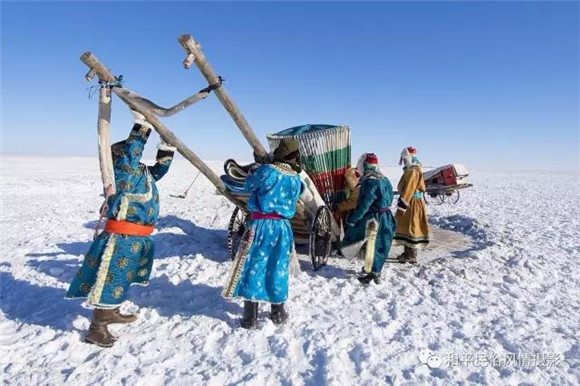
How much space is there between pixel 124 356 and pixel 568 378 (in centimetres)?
372

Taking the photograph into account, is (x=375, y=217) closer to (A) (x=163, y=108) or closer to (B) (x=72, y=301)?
(A) (x=163, y=108)

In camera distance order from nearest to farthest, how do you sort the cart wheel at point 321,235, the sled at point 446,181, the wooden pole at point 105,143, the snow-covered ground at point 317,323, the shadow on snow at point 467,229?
1. the snow-covered ground at point 317,323
2. the wooden pole at point 105,143
3. the cart wheel at point 321,235
4. the shadow on snow at point 467,229
5. the sled at point 446,181

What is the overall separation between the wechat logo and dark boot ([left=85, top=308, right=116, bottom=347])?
2.84 m

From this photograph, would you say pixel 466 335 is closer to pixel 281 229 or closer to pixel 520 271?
pixel 281 229

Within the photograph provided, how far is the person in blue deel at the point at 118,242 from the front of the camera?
3639 mm

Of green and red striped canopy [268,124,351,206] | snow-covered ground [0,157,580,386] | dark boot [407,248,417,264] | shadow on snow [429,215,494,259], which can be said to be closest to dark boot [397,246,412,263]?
dark boot [407,248,417,264]

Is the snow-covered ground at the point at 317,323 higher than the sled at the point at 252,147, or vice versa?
the sled at the point at 252,147

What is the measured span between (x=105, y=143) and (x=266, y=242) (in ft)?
5.88

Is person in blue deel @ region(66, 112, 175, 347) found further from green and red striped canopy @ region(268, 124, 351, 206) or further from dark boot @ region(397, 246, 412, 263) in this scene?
dark boot @ region(397, 246, 412, 263)

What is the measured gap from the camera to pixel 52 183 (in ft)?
64.2

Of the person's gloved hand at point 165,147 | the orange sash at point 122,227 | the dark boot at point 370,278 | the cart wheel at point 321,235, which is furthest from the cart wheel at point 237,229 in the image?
the orange sash at point 122,227

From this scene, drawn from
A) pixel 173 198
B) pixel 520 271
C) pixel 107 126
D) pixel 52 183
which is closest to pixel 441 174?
pixel 520 271

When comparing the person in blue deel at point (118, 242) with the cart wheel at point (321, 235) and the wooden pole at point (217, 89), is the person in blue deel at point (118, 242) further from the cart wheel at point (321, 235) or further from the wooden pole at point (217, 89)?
the cart wheel at point (321, 235)

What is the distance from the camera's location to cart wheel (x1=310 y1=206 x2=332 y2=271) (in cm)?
584
